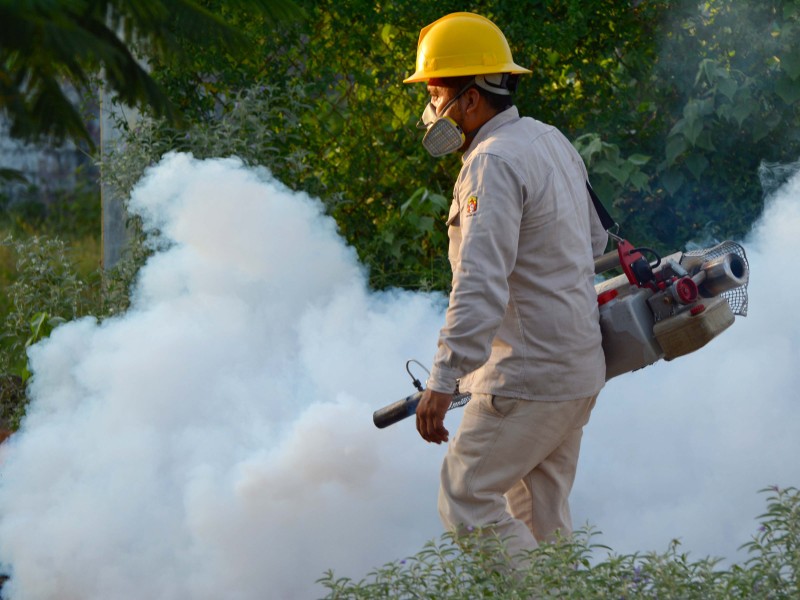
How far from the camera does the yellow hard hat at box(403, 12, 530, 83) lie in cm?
331

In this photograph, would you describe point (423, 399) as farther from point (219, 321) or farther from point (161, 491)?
point (219, 321)

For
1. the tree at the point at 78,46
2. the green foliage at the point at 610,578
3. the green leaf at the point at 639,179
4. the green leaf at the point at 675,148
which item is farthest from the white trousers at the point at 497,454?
the green leaf at the point at 675,148

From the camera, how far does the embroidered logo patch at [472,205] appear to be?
3.08m

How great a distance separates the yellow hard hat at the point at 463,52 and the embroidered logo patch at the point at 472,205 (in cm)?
39

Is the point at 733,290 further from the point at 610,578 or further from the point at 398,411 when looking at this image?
the point at 610,578

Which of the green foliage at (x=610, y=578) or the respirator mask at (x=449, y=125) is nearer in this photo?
the green foliage at (x=610, y=578)

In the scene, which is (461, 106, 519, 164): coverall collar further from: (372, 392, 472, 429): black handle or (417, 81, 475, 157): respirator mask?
(372, 392, 472, 429): black handle

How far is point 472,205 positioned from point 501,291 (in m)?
0.22

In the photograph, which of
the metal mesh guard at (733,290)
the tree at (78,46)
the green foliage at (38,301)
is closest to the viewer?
the tree at (78,46)

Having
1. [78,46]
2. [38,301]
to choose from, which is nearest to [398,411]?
Result: [78,46]

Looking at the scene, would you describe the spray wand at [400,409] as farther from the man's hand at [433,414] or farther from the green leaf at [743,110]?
the green leaf at [743,110]

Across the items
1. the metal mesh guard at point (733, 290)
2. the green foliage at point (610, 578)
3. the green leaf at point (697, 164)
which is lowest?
the green foliage at point (610, 578)

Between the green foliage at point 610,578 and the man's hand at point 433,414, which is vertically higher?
the man's hand at point 433,414

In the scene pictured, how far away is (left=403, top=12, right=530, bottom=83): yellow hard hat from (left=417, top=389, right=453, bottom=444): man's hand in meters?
0.85
